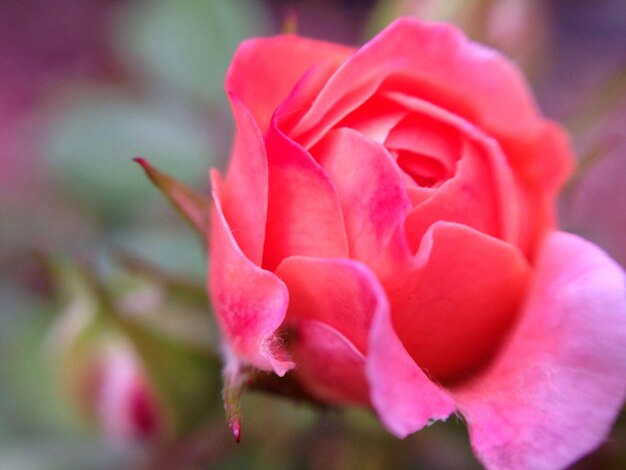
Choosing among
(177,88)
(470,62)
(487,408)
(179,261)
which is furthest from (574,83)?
(487,408)

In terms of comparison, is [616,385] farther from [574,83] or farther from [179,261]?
[574,83]

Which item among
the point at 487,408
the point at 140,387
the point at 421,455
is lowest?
the point at 421,455

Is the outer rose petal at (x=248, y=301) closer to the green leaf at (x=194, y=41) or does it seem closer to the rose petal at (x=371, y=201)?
the rose petal at (x=371, y=201)

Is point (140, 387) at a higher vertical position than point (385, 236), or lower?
lower

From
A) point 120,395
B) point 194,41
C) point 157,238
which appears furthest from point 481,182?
point 194,41

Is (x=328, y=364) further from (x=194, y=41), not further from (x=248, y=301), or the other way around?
(x=194, y=41)

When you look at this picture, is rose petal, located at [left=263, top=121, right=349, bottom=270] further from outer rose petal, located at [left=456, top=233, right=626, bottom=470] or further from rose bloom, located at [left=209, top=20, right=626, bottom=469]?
outer rose petal, located at [left=456, top=233, right=626, bottom=470]

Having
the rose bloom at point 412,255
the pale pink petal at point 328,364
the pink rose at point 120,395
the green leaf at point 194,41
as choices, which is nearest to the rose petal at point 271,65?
the rose bloom at point 412,255

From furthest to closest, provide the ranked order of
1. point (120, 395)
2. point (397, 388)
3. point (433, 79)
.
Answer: point (120, 395) < point (433, 79) < point (397, 388)
